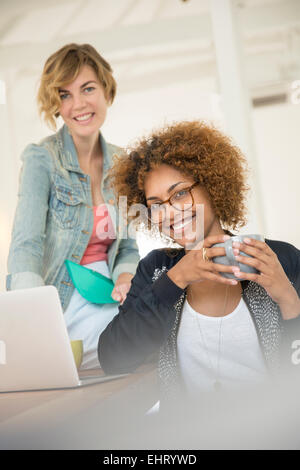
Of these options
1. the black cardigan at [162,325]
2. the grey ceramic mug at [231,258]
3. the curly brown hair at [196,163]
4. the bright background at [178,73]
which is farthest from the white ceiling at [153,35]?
the grey ceramic mug at [231,258]

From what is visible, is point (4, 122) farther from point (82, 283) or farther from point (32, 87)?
point (82, 283)

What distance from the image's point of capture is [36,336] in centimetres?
89

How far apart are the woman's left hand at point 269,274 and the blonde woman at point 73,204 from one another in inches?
21.2

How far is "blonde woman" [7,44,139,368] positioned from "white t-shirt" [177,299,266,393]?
1.09 feet

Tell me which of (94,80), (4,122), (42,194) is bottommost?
(42,194)

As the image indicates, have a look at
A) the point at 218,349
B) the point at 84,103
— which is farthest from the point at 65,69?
the point at 218,349

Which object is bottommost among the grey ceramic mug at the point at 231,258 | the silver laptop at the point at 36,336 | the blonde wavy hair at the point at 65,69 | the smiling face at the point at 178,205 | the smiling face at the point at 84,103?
the silver laptop at the point at 36,336

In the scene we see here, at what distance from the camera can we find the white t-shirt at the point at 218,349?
3.57ft

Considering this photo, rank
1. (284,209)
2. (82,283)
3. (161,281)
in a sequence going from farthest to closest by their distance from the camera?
(284,209) → (82,283) → (161,281)

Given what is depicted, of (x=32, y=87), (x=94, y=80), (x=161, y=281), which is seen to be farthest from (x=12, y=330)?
(x=32, y=87)

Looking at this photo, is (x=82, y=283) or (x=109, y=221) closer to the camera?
(x=82, y=283)

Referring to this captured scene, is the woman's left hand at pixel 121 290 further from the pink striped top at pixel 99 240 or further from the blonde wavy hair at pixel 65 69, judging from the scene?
the blonde wavy hair at pixel 65 69
